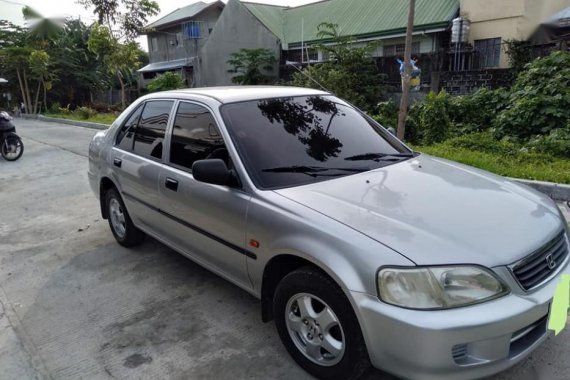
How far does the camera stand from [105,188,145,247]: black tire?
4348 mm

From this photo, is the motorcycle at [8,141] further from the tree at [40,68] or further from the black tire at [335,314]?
the tree at [40,68]

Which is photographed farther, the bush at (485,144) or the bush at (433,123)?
the bush at (433,123)

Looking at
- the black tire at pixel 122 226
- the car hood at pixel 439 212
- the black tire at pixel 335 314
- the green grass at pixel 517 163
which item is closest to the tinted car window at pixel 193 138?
the car hood at pixel 439 212

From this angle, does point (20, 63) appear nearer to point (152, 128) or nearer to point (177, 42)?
point (177, 42)

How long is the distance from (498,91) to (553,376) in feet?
29.4

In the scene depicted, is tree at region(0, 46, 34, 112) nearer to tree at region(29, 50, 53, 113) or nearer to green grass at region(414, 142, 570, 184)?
tree at region(29, 50, 53, 113)

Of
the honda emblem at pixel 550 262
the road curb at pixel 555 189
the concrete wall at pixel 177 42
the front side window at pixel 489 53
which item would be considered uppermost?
the concrete wall at pixel 177 42

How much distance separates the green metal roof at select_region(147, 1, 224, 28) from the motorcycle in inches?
782

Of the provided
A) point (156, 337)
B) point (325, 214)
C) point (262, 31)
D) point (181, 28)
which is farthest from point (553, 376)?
point (181, 28)

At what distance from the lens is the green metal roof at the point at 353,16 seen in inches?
600

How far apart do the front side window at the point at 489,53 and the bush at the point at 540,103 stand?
468cm

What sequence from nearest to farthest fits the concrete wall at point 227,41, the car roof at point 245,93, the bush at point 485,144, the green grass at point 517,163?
the car roof at point 245,93
the green grass at point 517,163
the bush at point 485,144
the concrete wall at point 227,41

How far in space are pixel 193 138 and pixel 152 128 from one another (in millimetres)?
725

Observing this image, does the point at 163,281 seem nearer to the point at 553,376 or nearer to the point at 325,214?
the point at 325,214
